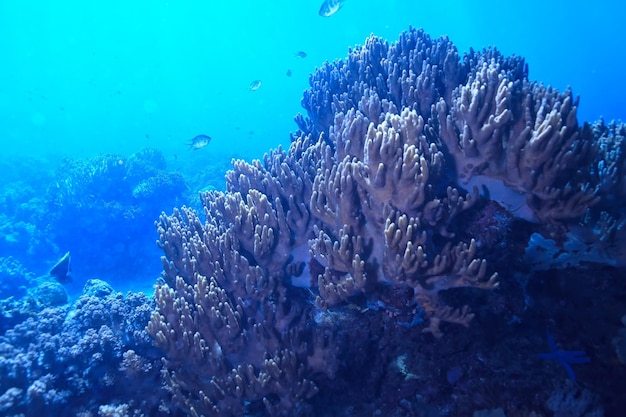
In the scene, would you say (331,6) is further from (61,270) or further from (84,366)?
(84,366)

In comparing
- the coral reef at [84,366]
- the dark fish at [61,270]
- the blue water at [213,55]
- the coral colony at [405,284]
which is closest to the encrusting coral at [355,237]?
the coral colony at [405,284]

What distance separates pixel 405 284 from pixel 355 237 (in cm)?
67

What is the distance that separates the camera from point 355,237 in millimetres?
3477

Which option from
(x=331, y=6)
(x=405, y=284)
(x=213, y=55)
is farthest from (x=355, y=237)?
(x=213, y=55)

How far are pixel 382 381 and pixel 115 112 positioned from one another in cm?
8362

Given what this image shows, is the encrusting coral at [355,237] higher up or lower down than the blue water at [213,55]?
lower down

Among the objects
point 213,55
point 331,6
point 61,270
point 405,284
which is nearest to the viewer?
point 405,284

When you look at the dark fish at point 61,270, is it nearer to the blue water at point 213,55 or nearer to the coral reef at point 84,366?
the coral reef at point 84,366

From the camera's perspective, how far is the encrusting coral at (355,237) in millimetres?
3266

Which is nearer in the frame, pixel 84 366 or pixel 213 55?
pixel 84 366

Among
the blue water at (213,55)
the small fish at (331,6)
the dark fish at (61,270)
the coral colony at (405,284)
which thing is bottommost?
the coral colony at (405,284)

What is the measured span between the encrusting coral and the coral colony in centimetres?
2

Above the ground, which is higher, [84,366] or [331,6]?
[331,6]

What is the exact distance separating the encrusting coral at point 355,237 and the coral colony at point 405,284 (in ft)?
0.06
